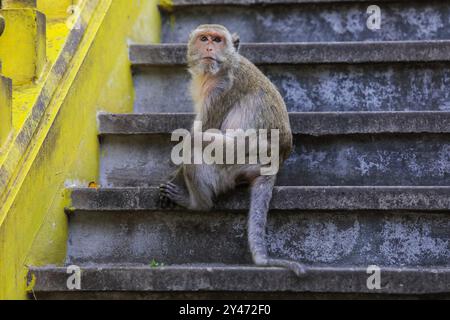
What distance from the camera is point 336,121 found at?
457 centimetres

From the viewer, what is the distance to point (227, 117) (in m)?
4.46

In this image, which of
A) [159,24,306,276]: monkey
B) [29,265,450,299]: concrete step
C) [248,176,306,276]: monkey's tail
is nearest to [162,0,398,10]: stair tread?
[159,24,306,276]: monkey

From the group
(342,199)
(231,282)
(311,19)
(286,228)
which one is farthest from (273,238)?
(311,19)

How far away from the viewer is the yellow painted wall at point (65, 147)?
12.6 ft

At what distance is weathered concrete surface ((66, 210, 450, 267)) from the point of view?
13.4 ft

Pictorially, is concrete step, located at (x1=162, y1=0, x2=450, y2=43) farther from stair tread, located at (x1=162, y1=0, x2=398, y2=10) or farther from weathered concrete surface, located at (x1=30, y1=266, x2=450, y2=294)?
weathered concrete surface, located at (x1=30, y1=266, x2=450, y2=294)

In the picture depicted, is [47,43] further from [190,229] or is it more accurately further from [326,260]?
[326,260]

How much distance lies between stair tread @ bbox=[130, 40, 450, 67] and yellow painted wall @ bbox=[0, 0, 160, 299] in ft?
1.24

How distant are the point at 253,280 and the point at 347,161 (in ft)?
3.82

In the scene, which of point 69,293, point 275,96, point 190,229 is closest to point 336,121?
point 275,96

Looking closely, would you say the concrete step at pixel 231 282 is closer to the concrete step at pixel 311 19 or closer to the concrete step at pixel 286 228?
the concrete step at pixel 286 228

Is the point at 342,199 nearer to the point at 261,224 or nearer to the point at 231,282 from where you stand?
the point at 261,224

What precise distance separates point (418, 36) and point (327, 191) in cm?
192

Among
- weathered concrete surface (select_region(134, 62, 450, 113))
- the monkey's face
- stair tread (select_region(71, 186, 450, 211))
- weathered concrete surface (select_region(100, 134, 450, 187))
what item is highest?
the monkey's face
